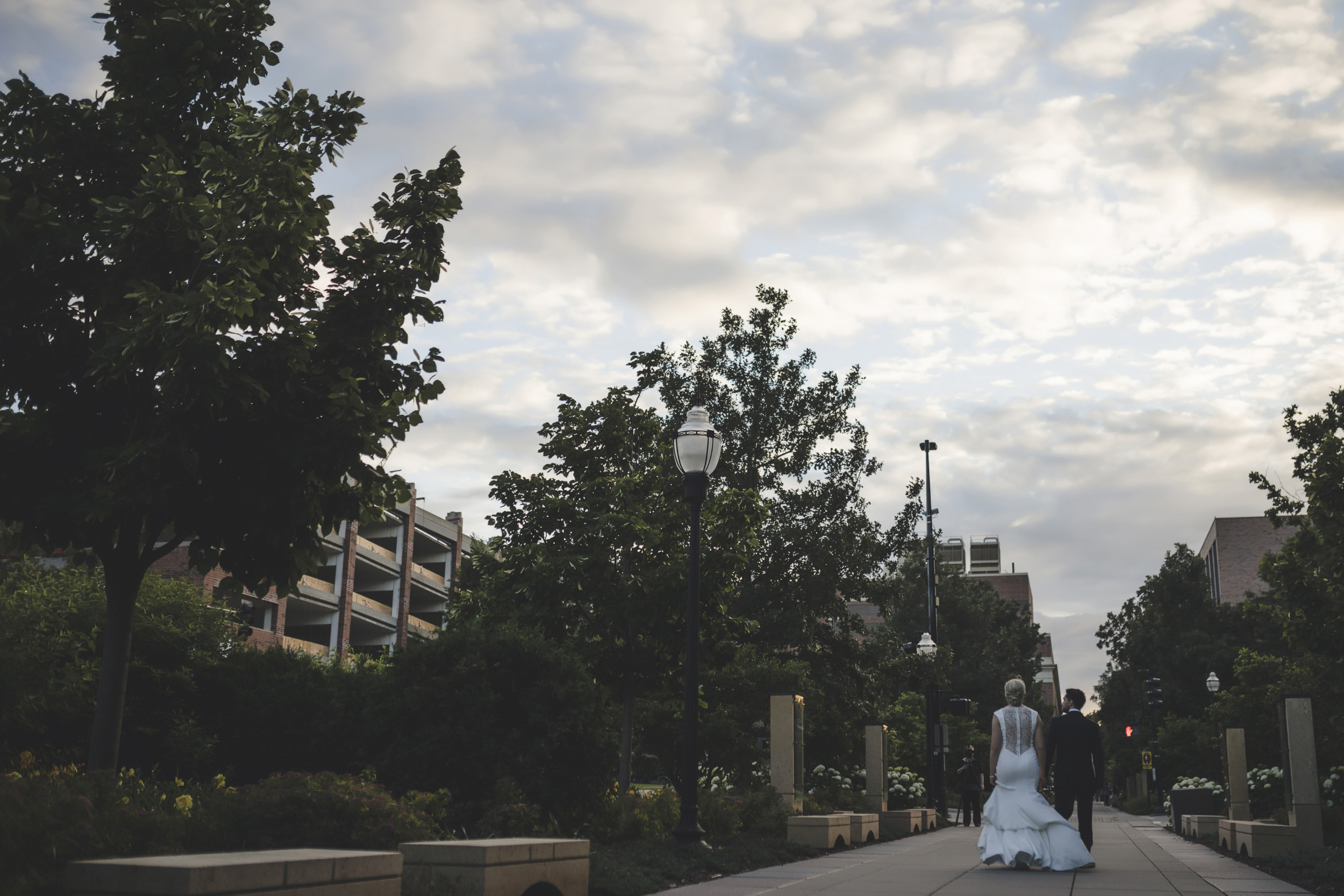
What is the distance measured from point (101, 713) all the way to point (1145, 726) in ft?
203

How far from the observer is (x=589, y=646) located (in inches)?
762

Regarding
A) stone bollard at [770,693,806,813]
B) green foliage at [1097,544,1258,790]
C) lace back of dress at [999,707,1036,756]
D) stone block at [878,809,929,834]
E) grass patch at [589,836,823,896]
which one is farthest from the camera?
green foliage at [1097,544,1258,790]

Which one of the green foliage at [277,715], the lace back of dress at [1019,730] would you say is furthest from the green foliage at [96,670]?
the lace back of dress at [1019,730]

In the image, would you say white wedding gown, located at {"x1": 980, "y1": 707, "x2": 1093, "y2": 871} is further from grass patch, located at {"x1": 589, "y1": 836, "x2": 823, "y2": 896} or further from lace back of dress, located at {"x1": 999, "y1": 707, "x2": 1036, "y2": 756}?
grass patch, located at {"x1": 589, "y1": 836, "x2": 823, "y2": 896}

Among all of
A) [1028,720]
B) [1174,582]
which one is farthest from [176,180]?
[1174,582]

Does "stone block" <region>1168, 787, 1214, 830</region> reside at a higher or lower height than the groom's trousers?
lower

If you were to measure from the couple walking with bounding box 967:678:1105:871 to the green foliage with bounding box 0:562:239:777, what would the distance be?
998 centimetres

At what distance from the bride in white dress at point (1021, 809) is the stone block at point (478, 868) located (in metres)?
6.30

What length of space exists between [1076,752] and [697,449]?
5.54m

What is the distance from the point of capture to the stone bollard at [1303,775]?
546 inches

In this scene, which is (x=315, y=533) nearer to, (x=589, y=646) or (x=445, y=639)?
(x=445, y=639)

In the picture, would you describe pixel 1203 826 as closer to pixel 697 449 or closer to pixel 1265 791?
pixel 1265 791

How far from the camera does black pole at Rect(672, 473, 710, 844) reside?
40.5 ft

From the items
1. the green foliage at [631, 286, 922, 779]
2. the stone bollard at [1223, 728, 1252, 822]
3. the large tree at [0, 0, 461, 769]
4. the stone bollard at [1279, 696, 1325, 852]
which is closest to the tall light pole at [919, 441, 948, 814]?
the green foliage at [631, 286, 922, 779]
